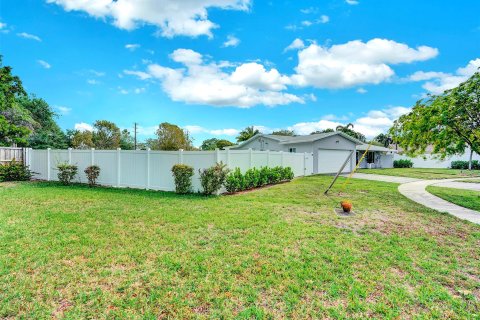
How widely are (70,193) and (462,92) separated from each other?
50.8 feet

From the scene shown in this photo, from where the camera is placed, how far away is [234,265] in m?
3.89

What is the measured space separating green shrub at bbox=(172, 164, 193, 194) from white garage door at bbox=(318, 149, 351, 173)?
15.1 m

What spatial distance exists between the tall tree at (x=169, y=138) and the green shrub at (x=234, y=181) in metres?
29.6

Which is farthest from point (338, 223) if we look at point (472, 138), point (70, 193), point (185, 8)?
point (70, 193)

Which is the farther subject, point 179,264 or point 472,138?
point 472,138

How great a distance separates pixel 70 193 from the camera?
33.7 feet

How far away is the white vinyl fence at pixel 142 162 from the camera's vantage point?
10.7 metres

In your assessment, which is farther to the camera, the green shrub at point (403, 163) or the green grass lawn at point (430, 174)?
the green shrub at point (403, 163)

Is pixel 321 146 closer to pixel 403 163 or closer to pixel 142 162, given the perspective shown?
pixel 142 162

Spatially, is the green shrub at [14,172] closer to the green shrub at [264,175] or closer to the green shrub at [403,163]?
the green shrub at [264,175]

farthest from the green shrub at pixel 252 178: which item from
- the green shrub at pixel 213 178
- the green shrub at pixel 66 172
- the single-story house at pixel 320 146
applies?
the single-story house at pixel 320 146

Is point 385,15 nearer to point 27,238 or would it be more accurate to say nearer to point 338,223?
point 338,223

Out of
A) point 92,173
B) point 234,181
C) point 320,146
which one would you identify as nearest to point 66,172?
point 92,173

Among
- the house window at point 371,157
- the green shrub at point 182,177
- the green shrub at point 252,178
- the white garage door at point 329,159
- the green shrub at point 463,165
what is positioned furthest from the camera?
the house window at point 371,157
